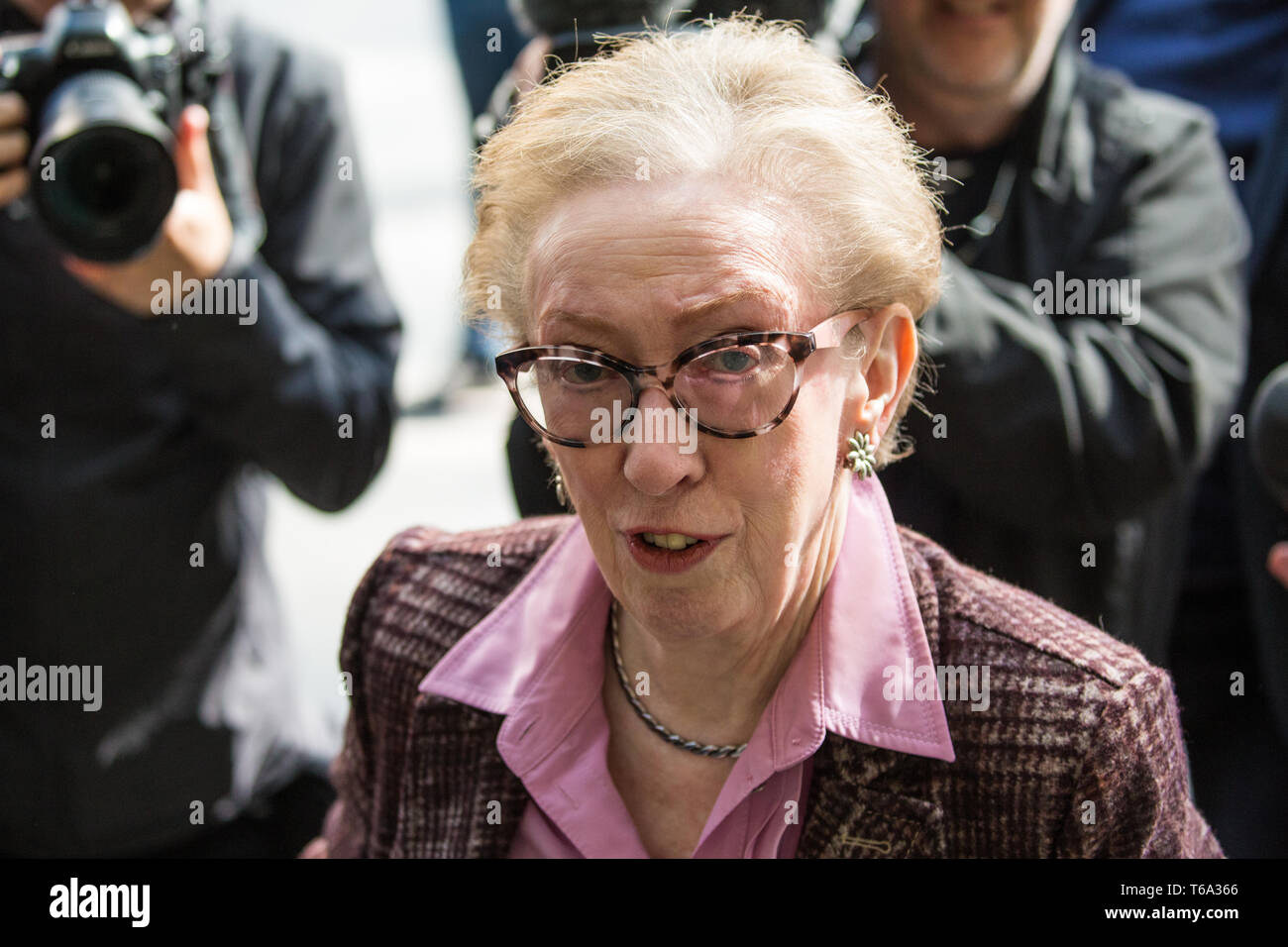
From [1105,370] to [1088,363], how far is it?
4 cm

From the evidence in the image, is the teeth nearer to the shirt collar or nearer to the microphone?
the shirt collar

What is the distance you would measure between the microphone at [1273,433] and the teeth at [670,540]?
633mm

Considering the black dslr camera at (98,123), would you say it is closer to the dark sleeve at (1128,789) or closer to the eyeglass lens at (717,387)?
the eyeglass lens at (717,387)

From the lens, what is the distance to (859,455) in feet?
5.24

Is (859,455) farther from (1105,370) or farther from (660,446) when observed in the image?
(1105,370)

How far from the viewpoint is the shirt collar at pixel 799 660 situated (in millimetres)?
1558

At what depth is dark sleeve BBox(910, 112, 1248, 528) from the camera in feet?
5.93

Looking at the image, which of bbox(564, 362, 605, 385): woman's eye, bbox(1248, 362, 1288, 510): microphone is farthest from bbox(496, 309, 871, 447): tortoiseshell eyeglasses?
bbox(1248, 362, 1288, 510): microphone

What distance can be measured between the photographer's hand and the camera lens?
0.06m

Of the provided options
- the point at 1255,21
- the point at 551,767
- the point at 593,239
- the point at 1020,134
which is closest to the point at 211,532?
the point at 551,767

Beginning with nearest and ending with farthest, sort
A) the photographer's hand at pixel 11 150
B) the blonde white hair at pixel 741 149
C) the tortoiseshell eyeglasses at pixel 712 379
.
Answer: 1. the tortoiseshell eyeglasses at pixel 712 379
2. the blonde white hair at pixel 741 149
3. the photographer's hand at pixel 11 150

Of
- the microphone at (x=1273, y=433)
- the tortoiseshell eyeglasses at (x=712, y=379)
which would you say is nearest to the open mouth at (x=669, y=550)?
the tortoiseshell eyeglasses at (x=712, y=379)

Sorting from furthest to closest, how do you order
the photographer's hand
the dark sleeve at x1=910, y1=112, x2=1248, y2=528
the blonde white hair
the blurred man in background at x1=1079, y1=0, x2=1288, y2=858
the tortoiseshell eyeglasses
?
the blurred man in background at x1=1079, y1=0, x2=1288, y2=858 → the photographer's hand → the dark sleeve at x1=910, y1=112, x2=1248, y2=528 → the blonde white hair → the tortoiseshell eyeglasses

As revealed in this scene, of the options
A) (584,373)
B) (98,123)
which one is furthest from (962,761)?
(98,123)
